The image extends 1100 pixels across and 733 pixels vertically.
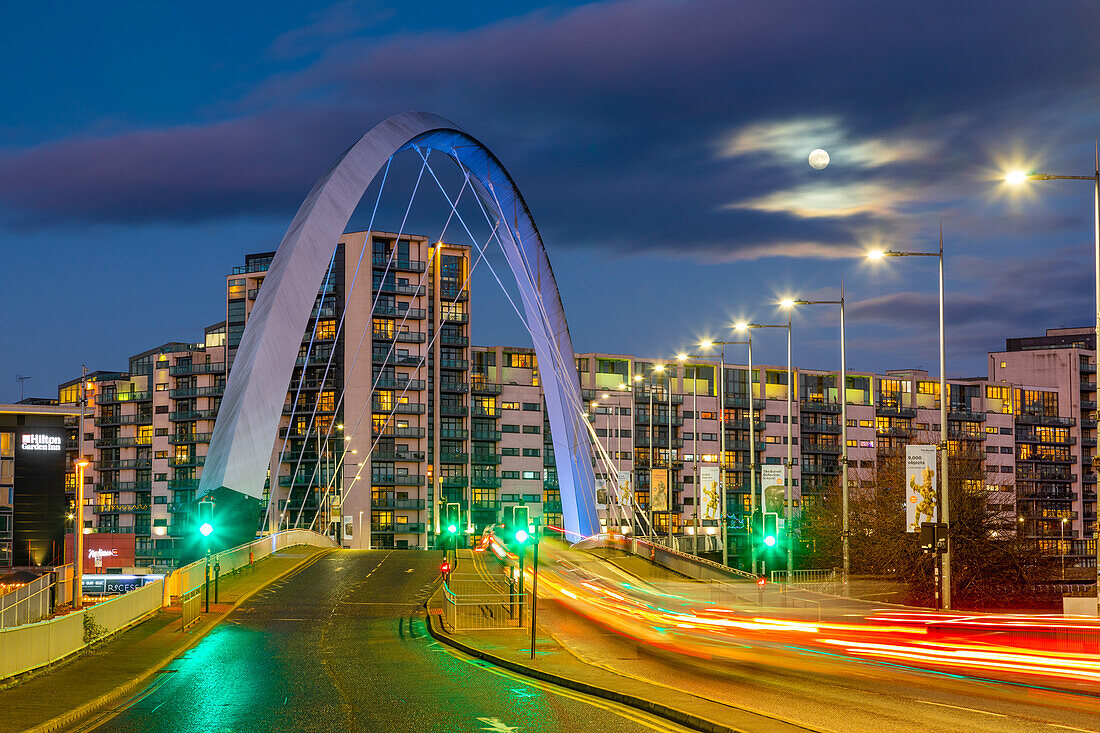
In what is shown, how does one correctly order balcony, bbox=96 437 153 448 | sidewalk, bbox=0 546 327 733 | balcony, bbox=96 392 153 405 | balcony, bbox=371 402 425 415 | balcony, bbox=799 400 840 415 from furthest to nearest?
balcony, bbox=799 400 840 415
balcony, bbox=96 392 153 405
balcony, bbox=96 437 153 448
balcony, bbox=371 402 425 415
sidewalk, bbox=0 546 327 733

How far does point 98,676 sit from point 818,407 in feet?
480

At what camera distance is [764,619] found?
36.3m

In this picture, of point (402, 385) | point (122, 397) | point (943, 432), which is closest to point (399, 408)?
point (402, 385)

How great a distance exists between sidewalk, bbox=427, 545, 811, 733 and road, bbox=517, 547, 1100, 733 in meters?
0.47

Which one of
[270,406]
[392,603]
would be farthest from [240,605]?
[270,406]

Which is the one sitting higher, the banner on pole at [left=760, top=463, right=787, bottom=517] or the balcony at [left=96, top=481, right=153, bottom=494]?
the banner on pole at [left=760, top=463, right=787, bottom=517]

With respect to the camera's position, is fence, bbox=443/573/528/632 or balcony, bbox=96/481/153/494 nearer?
fence, bbox=443/573/528/632

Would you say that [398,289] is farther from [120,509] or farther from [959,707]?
[959,707]

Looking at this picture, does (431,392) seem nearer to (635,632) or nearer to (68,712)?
(635,632)

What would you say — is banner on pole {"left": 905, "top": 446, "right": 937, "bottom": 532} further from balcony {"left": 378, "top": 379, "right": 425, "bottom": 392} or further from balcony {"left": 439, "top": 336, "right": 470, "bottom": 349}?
balcony {"left": 439, "top": 336, "right": 470, "bottom": 349}

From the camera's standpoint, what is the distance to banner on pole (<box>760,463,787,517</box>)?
52469 millimetres

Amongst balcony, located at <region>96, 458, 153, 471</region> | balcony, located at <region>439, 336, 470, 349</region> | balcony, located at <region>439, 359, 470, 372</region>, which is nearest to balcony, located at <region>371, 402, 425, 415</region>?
balcony, located at <region>439, 359, 470, 372</region>

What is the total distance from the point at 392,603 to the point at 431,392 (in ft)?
316

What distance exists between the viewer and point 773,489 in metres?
53.7
